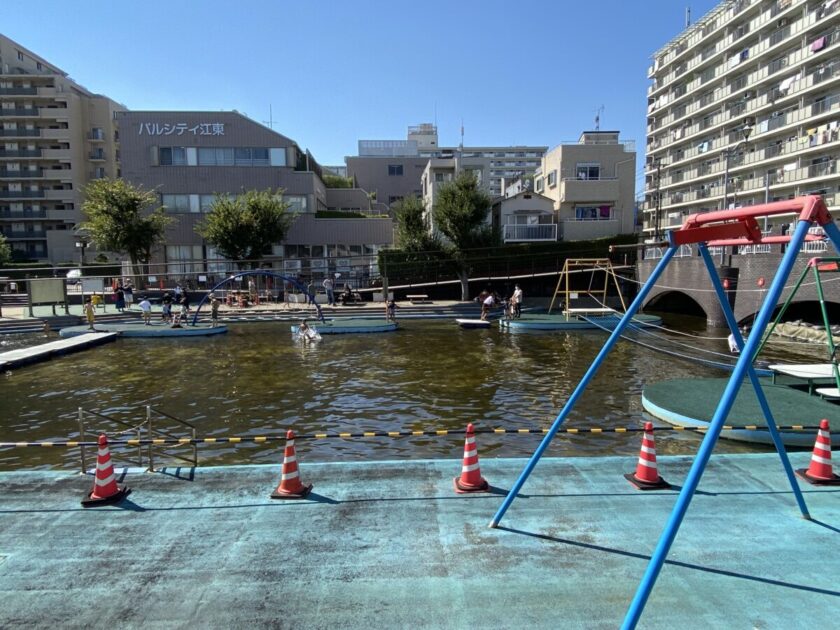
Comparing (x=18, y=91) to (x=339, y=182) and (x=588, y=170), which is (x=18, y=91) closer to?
(x=339, y=182)

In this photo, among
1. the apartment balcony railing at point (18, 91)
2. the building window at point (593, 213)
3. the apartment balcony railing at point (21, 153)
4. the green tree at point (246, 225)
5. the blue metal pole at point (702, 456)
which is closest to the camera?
the blue metal pole at point (702, 456)

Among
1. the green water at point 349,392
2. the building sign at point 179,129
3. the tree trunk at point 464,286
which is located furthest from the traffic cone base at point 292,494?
the building sign at point 179,129

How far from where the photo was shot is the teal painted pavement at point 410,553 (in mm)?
4801

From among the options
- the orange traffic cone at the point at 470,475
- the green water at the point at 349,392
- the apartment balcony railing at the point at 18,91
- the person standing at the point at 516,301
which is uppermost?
the apartment balcony railing at the point at 18,91

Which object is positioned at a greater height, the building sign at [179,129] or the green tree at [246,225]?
the building sign at [179,129]

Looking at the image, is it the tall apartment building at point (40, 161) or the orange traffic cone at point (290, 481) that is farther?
the tall apartment building at point (40, 161)

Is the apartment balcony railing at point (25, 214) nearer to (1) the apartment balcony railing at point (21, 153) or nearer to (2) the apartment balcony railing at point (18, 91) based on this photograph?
(1) the apartment balcony railing at point (21, 153)

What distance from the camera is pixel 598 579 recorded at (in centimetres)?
525

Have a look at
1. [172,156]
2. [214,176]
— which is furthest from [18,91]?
[214,176]

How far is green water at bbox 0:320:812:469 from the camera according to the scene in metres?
11.2

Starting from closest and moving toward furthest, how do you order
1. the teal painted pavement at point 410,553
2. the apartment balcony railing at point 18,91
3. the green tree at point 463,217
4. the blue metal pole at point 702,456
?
the blue metal pole at point 702,456 < the teal painted pavement at point 410,553 < the green tree at point 463,217 < the apartment balcony railing at point 18,91

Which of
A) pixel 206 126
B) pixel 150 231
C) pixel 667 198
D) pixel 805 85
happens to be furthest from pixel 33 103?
pixel 805 85

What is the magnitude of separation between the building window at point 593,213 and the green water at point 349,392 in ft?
88.1

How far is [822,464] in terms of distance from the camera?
7.65 metres
